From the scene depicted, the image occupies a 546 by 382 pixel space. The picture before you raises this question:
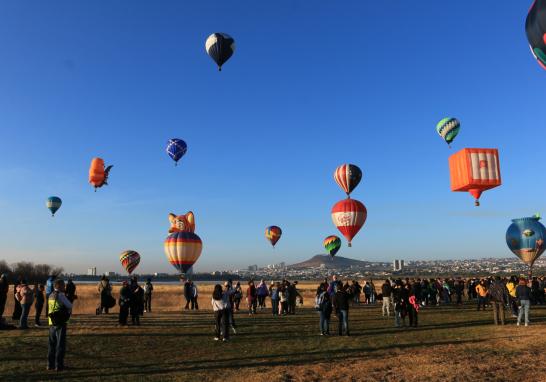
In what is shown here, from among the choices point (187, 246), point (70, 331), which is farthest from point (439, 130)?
point (70, 331)

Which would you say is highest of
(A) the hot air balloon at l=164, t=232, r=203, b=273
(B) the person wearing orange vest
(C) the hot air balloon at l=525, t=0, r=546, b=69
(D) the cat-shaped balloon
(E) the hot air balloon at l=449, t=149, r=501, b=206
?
(C) the hot air balloon at l=525, t=0, r=546, b=69

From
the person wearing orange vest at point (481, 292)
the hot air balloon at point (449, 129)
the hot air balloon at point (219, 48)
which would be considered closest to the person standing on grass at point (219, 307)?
the person wearing orange vest at point (481, 292)

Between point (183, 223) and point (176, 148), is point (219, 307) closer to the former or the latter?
point (183, 223)

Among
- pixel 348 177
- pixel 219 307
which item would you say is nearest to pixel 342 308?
pixel 219 307

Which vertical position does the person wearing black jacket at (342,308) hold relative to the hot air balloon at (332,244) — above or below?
below

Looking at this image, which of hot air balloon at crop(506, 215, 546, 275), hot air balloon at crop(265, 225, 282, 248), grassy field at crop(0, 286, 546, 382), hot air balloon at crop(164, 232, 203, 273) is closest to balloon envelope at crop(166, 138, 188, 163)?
hot air balloon at crop(164, 232, 203, 273)

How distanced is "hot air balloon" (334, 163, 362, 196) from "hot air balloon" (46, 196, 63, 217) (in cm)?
4420

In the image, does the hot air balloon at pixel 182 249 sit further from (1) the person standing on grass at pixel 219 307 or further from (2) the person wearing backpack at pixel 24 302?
(1) the person standing on grass at pixel 219 307

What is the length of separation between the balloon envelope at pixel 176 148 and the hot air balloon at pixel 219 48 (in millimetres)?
11655

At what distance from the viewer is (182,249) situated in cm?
3400

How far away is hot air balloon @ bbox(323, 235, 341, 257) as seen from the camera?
56.2 m

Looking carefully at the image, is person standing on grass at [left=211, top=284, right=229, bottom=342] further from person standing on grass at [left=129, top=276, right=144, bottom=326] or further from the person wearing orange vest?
the person wearing orange vest

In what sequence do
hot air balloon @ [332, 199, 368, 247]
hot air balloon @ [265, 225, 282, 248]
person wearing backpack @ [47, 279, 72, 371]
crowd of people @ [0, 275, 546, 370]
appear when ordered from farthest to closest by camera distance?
hot air balloon @ [265, 225, 282, 248]
hot air balloon @ [332, 199, 368, 247]
crowd of people @ [0, 275, 546, 370]
person wearing backpack @ [47, 279, 72, 371]

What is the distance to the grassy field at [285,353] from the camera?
1023cm
